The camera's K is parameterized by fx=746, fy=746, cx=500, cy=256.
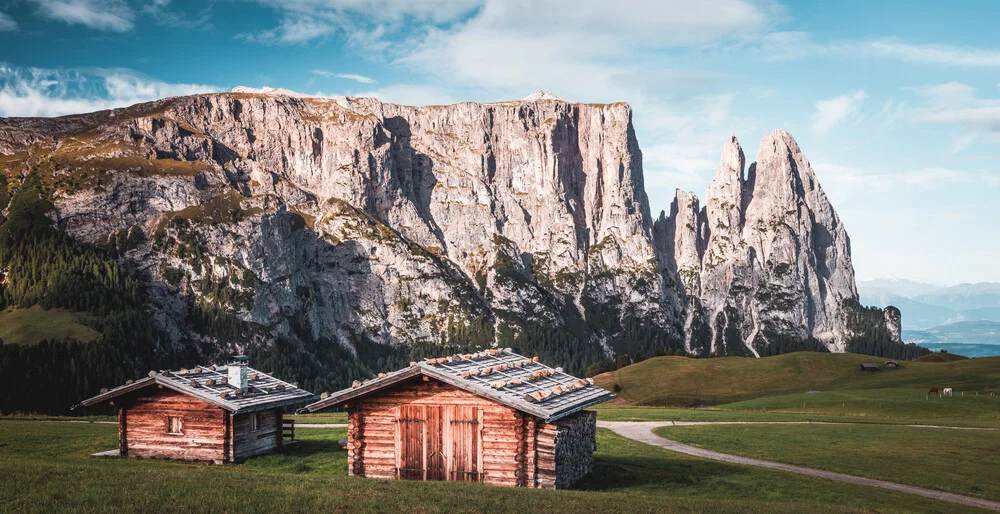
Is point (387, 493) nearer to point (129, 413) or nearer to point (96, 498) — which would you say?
point (96, 498)

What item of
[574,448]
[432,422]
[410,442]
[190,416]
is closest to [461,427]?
[432,422]

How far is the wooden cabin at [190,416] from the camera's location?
44781mm

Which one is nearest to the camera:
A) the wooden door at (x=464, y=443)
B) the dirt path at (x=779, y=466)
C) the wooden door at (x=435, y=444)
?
the wooden door at (x=464, y=443)

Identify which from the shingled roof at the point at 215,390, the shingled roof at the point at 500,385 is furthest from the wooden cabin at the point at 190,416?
the shingled roof at the point at 500,385

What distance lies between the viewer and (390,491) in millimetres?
27531

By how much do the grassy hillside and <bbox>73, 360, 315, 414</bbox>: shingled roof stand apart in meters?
81.0

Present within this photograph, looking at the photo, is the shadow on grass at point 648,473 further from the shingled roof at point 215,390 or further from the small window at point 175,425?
the small window at point 175,425

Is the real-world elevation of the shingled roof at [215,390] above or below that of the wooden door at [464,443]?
above

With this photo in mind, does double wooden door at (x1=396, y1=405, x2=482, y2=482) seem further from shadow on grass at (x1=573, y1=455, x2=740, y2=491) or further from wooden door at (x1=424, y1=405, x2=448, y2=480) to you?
shadow on grass at (x1=573, y1=455, x2=740, y2=491)

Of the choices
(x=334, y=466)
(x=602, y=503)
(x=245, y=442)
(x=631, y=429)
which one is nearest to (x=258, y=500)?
(x=602, y=503)

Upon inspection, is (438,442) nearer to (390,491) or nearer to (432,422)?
(432,422)

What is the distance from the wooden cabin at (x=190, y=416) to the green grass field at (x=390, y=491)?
5.97ft

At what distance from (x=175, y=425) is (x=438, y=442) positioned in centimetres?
2106

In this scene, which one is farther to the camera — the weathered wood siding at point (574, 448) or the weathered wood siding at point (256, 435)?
the weathered wood siding at point (256, 435)
